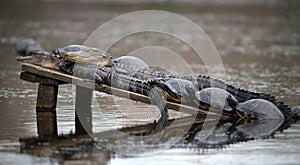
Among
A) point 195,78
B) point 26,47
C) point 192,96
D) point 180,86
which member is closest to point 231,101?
point 192,96

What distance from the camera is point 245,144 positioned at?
816cm

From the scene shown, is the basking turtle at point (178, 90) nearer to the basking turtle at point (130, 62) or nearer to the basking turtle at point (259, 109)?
the basking turtle at point (259, 109)

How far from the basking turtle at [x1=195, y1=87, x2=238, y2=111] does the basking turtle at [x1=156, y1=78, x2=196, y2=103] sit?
4.1 inches

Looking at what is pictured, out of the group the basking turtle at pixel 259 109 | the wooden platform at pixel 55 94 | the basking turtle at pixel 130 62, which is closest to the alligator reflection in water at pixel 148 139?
the basking turtle at pixel 259 109

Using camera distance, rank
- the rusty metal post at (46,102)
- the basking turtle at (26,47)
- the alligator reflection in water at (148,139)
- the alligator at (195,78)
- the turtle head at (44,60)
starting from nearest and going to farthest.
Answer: the alligator reflection in water at (148,139), the alligator at (195,78), the rusty metal post at (46,102), the turtle head at (44,60), the basking turtle at (26,47)

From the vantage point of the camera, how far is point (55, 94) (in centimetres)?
1010

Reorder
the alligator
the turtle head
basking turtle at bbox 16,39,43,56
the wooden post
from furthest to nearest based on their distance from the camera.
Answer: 1. basking turtle at bbox 16,39,43,56
2. the turtle head
3. the alligator
4. the wooden post

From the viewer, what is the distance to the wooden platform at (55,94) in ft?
31.1

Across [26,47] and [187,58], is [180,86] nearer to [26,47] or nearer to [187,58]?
[187,58]

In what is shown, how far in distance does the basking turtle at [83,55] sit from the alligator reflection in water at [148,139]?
57.2 inches

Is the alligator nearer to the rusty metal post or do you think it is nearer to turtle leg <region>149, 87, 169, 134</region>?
turtle leg <region>149, 87, 169, 134</region>

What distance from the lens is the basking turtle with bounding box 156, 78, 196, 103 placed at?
9.46m

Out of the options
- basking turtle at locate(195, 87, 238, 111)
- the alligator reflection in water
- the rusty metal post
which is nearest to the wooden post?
the rusty metal post

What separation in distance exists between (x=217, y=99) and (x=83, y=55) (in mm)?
2036
